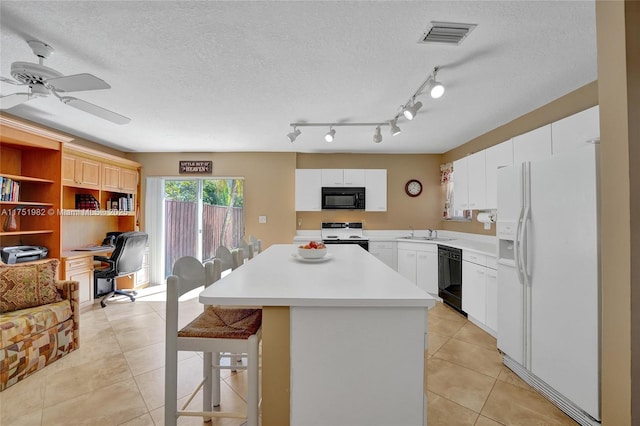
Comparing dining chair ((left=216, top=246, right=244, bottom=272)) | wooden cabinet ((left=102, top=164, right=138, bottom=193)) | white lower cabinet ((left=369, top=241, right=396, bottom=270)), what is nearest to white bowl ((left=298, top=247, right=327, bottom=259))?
dining chair ((left=216, top=246, right=244, bottom=272))

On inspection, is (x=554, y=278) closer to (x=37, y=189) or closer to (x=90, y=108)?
(x=90, y=108)

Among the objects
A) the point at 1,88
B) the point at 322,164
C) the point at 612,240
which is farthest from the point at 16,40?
the point at 322,164

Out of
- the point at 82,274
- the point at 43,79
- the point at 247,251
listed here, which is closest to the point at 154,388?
the point at 247,251

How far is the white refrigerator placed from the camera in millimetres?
1684

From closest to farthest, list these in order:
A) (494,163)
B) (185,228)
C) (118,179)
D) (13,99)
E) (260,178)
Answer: (13,99) → (494,163) → (118,179) → (260,178) → (185,228)

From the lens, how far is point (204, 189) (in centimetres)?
536

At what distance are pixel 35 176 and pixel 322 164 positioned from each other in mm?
3911

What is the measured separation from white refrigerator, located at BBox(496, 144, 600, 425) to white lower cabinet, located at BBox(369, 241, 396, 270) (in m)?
2.24

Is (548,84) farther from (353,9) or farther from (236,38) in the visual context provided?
(236,38)

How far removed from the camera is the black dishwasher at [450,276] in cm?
356

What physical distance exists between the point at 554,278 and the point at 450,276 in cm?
188

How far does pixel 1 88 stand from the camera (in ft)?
8.52

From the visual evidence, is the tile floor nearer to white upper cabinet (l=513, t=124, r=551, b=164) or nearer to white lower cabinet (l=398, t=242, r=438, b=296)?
white lower cabinet (l=398, t=242, r=438, b=296)

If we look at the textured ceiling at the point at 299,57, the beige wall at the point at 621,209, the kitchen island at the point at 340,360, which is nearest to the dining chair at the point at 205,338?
the kitchen island at the point at 340,360
